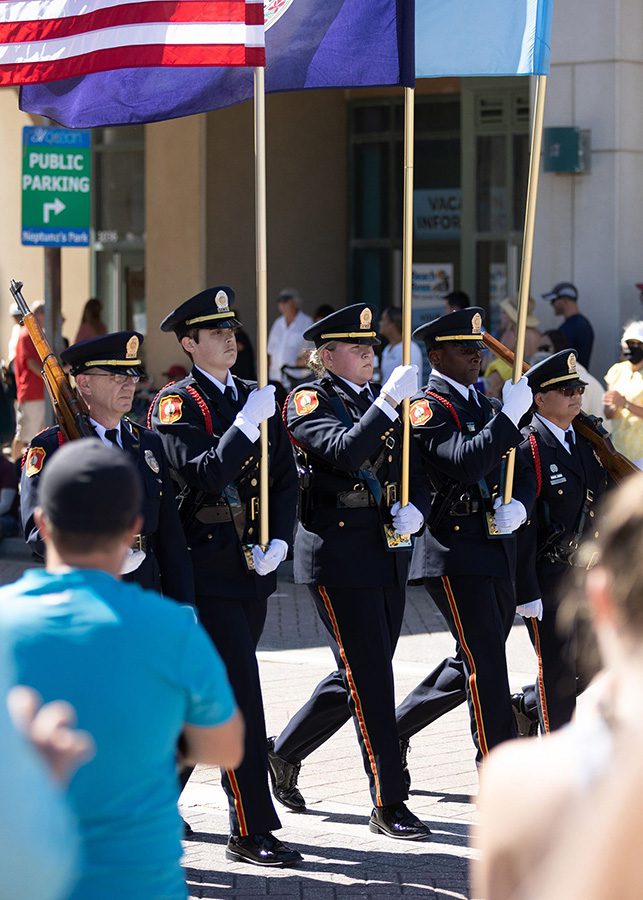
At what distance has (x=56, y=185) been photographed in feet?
42.0

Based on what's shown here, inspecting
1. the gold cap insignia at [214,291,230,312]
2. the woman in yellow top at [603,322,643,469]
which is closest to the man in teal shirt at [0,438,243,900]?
the gold cap insignia at [214,291,230,312]

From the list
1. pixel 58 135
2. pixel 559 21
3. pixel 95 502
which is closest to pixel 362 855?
pixel 95 502

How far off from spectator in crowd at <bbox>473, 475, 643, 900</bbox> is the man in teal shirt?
80 centimetres

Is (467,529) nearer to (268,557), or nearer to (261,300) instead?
(268,557)

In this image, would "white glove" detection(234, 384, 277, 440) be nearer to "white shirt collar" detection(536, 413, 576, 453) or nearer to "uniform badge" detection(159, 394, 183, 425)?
"uniform badge" detection(159, 394, 183, 425)

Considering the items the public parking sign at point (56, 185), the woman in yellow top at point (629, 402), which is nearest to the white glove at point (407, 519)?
the woman in yellow top at point (629, 402)

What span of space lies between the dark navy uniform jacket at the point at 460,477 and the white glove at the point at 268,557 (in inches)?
28.2

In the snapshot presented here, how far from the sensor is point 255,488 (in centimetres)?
632

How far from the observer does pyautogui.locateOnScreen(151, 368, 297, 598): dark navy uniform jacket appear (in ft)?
19.8

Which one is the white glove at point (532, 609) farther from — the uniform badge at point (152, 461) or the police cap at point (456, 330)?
the uniform badge at point (152, 461)

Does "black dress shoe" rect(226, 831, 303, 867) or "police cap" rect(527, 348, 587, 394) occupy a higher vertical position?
"police cap" rect(527, 348, 587, 394)

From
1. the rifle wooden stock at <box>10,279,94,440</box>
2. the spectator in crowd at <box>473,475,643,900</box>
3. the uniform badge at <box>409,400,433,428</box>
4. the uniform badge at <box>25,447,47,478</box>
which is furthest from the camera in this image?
the uniform badge at <box>409,400,433,428</box>

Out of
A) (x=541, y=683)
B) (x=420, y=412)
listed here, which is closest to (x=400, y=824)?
(x=541, y=683)

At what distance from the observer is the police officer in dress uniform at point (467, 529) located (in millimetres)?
6461
